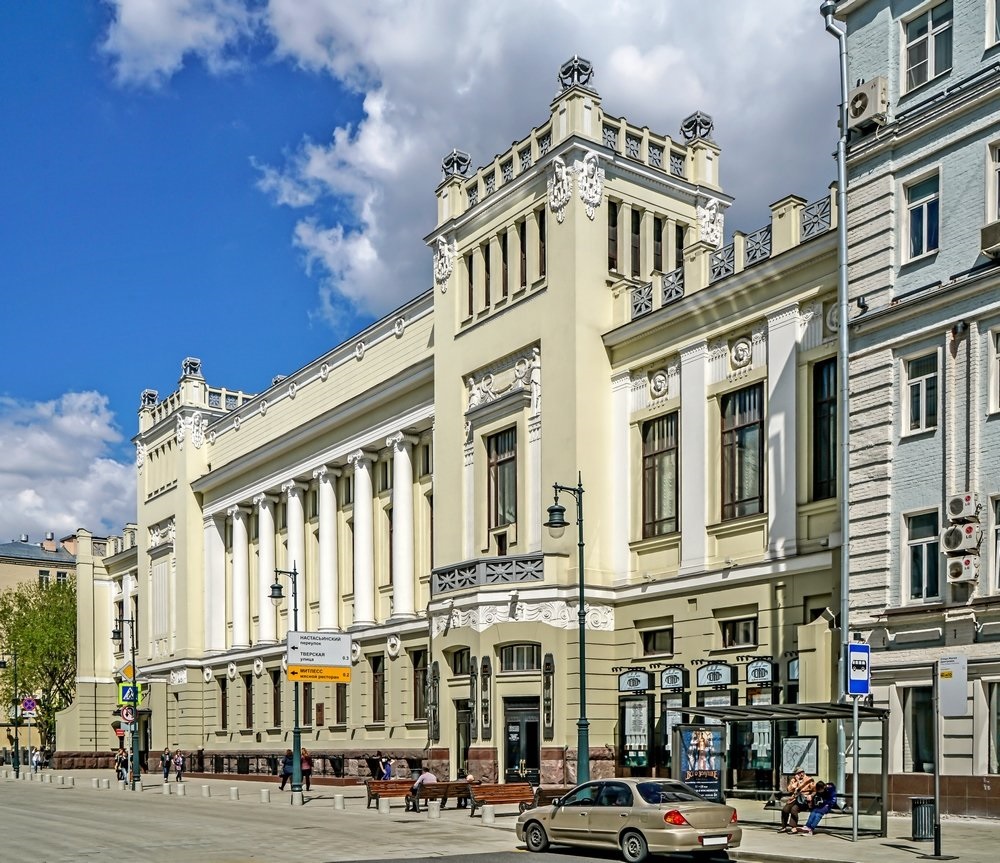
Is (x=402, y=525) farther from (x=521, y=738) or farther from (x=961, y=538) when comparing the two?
(x=961, y=538)

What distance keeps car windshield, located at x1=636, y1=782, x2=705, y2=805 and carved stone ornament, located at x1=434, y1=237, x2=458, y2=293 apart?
87.8 feet

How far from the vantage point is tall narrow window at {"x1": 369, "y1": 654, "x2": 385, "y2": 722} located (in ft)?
170

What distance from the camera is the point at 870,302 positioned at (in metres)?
29.2

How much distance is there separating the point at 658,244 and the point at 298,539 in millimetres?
24672

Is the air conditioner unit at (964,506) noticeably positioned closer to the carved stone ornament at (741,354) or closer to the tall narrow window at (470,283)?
the carved stone ornament at (741,354)

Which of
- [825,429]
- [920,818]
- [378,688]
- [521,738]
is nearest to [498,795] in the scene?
[521,738]

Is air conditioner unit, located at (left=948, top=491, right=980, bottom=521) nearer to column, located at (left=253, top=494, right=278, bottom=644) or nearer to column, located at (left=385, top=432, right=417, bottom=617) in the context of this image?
column, located at (left=385, top=432, right=417, bottom=617)

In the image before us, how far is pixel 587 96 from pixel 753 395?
38.0ft

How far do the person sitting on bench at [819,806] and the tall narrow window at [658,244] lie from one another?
2141 centimetres

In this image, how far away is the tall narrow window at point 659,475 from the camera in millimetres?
37844

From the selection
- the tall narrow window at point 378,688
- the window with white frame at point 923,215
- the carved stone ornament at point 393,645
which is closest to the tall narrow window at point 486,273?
the carved stone ornament at point 393,645

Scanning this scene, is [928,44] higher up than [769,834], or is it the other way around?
[928,44]

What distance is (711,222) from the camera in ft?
146

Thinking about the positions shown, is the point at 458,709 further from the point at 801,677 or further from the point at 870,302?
the point at 870,302
